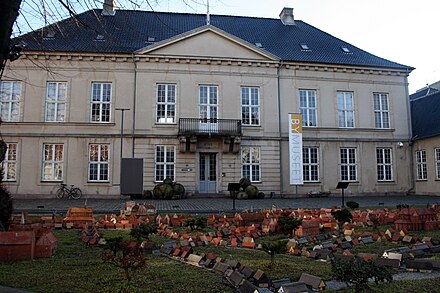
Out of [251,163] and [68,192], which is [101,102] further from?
[251,163]

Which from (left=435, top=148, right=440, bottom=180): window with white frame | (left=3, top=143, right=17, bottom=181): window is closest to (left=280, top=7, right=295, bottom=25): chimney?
(left=435, top=148, right=440, bottom=180): window with white frame

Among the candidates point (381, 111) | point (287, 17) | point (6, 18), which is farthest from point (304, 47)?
point (6, 18)

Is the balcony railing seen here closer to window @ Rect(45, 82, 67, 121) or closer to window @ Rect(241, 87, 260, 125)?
window @ Rect(241, 87, 260, 125)

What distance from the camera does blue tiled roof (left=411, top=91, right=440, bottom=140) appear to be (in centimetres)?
2945

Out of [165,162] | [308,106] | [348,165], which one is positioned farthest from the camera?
[308,106]

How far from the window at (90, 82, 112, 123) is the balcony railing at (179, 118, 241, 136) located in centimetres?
553

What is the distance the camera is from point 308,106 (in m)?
30.1

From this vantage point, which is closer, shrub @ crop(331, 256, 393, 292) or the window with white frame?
shrub @ crop(331, 256, 393, 292)

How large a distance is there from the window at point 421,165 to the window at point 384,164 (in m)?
2.14

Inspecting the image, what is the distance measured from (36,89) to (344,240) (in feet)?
84.3

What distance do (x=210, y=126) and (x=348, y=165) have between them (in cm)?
1159

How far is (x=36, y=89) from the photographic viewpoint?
1061 inches

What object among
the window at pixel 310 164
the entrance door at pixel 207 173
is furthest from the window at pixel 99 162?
the window at pixel 310 164

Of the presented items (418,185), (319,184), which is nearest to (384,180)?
(418,185)
